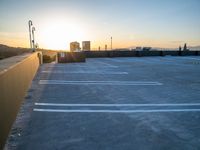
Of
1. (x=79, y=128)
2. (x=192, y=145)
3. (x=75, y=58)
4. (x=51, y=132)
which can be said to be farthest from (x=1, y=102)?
(x=75, y=58)

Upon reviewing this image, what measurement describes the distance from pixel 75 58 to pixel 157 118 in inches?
870

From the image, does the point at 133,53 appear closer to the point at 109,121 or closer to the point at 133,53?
the point at 133,53

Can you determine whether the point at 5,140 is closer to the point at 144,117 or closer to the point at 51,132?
the point at 51,132

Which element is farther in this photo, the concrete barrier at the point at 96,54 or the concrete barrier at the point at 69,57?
the concrete barrier at the point at 96,54

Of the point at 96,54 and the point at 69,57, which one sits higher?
the point at 96,54

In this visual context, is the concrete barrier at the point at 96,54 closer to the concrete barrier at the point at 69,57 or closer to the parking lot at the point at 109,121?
the concrete barrier at the point at 69,57

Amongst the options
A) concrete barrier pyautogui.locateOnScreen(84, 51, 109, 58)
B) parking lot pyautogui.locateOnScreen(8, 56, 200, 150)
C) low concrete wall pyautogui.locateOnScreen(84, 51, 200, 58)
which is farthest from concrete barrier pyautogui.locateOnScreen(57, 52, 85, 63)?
parking lot pyautogui.locateOnScreen(8, 56, 200, 150)

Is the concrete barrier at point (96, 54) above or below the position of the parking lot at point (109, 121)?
above

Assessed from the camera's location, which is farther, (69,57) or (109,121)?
(69,57)

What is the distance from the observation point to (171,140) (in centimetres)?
449

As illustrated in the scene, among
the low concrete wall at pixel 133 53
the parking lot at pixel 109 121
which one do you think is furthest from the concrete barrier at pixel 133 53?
the parking lot at pixel 109 121

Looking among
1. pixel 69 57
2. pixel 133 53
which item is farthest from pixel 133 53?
pixel 69 57

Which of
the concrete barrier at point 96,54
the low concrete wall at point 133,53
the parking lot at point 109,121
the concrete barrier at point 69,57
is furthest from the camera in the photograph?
the low concrete wall at point 133,53

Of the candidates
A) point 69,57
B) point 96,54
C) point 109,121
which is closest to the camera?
point 109,121
